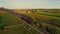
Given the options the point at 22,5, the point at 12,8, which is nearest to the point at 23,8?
the point at 22,5

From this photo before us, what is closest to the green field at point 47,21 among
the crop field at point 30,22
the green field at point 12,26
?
the crop field at point 30,22

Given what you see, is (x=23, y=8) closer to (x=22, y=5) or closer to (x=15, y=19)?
(x=22, y=5)

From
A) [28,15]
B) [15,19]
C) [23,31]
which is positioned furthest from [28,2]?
[23,31]

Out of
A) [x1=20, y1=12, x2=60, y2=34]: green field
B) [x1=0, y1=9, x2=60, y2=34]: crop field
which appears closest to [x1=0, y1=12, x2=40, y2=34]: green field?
[x1=0, y1=9, x2=60, y2=34]: crop field

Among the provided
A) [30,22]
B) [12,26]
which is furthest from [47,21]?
[12,26]

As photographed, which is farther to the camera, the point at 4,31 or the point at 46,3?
the point at 46,3

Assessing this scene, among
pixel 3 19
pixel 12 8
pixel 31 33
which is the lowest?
pixel 31 33

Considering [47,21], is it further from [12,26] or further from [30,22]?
[12,26]

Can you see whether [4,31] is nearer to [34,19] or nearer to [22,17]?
[22,17]

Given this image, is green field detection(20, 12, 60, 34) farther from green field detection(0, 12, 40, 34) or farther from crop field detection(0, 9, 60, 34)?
green field detection(0, 12, 40, 34)

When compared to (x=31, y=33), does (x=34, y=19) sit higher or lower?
higher

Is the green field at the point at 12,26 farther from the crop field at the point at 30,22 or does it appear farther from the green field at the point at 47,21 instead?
the green field at the point at 47,21
